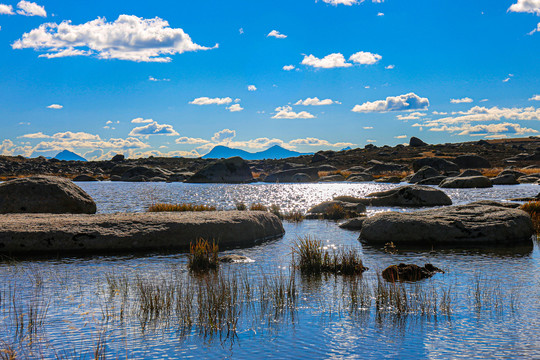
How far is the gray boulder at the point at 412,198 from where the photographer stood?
26847 mm

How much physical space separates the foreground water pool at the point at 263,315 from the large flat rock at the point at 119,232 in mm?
2285

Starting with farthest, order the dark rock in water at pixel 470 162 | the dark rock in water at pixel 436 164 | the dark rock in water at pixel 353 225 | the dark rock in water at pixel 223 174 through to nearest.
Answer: the dark rock in water at pixel 470 162 → the dark rock in water at pixel 436 164 → the dark rock in water at pixel 223 174 → the dark rock in water at pixel 353 225

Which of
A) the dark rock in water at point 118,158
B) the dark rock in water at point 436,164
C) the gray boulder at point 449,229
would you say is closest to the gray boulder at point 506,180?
the dark rock in water at point 436,164

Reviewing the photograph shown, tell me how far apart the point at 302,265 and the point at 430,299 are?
11.8ft

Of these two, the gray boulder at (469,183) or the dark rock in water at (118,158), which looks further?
the dark rock in water at (118,158)

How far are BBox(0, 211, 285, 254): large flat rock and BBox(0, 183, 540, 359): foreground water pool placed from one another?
2.28 metres

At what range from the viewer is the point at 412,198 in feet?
90.5

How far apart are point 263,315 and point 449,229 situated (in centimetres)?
945

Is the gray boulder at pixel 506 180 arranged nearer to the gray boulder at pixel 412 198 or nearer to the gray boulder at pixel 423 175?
the gray boulder at pixel 423 175

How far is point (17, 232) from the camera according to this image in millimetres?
13469

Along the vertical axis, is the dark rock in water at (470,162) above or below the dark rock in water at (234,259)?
above

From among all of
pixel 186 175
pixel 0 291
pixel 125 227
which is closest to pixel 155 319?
pixel 0 291

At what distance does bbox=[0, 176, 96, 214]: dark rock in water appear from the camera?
1894 centimetres

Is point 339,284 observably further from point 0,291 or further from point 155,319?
point 0,291
